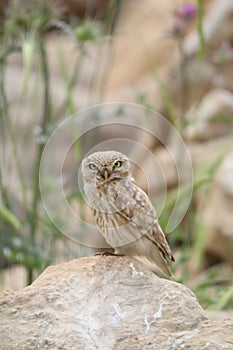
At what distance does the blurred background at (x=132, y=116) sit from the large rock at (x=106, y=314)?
3.06 ft

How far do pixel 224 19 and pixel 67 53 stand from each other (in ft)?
12.0

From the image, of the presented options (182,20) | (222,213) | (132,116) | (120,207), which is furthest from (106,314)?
(222,213)

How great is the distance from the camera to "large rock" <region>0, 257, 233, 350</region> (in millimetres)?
3059

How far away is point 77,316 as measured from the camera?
10.6ft

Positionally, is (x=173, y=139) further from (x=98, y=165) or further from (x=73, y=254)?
(x=98, y=165)

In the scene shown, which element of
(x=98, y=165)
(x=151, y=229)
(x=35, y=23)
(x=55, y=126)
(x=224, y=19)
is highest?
(x=224, y=19)

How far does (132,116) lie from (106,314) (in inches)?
172

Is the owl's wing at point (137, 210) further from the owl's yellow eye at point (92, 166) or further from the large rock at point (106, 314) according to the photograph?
the large rock at point (106, 314)

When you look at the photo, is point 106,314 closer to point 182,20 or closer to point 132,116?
point 182,20

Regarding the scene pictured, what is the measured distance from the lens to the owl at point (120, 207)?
12.0 feet

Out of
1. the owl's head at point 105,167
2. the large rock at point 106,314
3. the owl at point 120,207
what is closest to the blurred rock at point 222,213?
the owl at point 120,207

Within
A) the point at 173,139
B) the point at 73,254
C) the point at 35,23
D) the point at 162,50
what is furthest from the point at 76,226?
the point at 162,50

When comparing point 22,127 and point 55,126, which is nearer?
point 55,126

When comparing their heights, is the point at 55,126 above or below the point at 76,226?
above
